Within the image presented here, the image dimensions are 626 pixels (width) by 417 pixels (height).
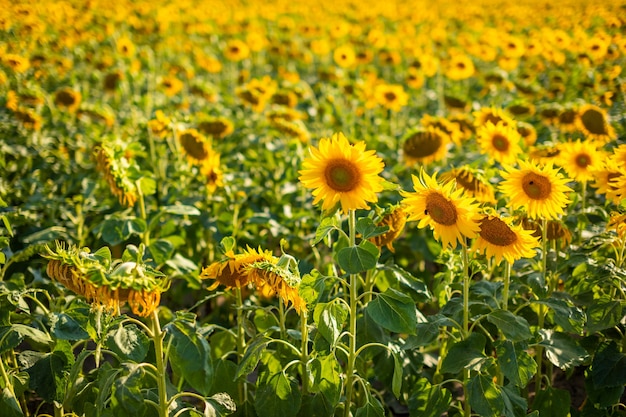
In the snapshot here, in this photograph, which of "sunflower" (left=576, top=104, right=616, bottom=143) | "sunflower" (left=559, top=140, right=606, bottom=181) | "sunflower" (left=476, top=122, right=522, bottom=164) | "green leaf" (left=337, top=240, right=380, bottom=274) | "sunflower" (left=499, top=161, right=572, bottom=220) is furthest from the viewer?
"sunflower" (left=576, top=104, right=616, bottom=143)

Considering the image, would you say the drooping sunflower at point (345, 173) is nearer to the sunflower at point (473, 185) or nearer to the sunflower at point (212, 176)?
the sunflower at point (473, 185)

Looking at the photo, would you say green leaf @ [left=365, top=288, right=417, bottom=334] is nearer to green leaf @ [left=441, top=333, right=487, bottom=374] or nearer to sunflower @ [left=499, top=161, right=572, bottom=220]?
green leaf @ [left=441, top=333, right=487, bottom=374]

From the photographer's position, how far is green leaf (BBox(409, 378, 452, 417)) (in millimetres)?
2135

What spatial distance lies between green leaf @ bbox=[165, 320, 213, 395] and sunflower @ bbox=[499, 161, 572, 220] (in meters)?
1.20

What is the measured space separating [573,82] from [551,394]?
4559mm

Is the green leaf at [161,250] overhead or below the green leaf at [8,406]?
overhead

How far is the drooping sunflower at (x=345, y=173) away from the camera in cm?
190

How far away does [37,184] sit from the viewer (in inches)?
154

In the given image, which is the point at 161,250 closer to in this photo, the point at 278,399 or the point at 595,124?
the point at 278,399

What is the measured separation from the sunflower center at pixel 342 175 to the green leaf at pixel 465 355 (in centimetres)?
68

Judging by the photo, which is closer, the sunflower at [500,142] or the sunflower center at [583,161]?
the sunflower center at [583,161]

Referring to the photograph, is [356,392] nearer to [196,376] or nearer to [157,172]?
[196,376]

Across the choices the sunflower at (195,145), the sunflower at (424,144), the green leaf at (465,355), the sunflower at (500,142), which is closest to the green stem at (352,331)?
the green leaf at (465,355)

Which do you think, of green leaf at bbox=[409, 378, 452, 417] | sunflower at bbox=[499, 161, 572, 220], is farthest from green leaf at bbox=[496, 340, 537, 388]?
sunflower at bbox=[499, 161, 572, 220]
